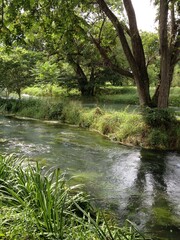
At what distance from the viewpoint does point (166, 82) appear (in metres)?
12.9

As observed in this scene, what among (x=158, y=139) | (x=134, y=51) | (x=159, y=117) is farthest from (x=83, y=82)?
(x=158, y=139)

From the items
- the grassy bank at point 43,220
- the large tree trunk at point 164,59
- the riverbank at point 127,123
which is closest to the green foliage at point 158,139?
the riverbank at point 127,123

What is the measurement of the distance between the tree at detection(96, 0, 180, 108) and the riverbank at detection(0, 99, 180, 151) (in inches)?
33.3

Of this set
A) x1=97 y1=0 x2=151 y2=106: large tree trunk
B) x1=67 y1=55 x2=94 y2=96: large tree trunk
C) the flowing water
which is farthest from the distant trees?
x1=67 y1=55 x2=94 y2=96: large tree trunk

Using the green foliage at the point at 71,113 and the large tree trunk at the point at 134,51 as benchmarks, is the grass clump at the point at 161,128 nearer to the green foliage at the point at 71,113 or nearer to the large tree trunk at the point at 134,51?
the large tree trunk at the point at 134,51

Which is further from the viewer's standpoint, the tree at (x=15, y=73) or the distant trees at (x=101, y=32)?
the tree at (x=15, y=73)

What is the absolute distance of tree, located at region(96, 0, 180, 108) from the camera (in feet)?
40.3

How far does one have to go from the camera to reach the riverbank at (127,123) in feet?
40.0

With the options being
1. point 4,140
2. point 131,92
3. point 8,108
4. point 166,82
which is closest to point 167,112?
point 166,82

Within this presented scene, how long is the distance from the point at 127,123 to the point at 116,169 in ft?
14.9

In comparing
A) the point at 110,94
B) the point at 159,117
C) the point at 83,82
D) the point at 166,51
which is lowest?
the point at 159,117

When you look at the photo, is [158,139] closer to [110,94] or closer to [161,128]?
[161,128]

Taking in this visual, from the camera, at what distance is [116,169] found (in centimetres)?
907

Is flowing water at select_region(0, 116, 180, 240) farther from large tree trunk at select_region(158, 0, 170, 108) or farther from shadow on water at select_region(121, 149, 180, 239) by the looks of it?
large tree trunk at select_region(158, 0, 170, 108)
